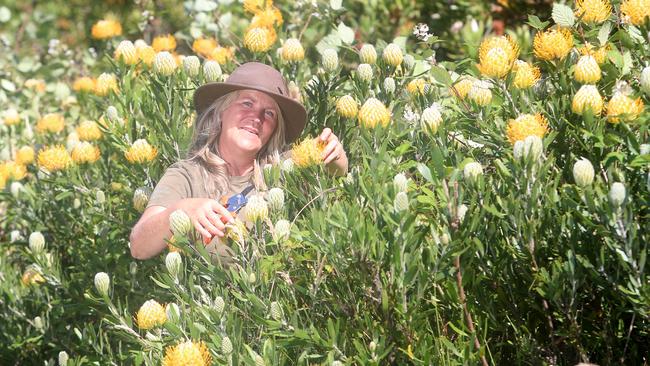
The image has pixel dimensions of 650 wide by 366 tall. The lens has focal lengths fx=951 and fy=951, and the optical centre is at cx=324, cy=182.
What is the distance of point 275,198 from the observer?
7.43 ft

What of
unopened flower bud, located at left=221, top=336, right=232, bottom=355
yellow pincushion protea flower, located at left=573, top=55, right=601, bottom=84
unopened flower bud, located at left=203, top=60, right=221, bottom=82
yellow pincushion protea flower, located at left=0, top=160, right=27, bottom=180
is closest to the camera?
unopened flower bud, located at left=221, top=336, right=232, bottom=355

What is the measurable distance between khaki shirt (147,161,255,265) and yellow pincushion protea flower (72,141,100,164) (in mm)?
432

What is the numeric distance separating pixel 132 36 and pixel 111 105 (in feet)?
10.5

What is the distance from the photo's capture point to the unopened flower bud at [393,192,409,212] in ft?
6.45

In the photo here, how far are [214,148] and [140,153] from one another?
0.24m

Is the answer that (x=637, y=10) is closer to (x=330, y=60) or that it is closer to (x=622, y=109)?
(x=622, y=109)

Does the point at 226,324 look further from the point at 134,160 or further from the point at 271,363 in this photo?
the point at 134,160

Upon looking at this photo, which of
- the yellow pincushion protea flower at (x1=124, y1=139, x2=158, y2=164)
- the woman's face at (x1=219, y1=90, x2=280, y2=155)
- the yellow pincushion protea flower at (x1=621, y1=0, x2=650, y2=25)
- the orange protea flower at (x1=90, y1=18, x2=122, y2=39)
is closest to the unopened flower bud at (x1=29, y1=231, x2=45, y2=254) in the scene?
the yellow pincushion protea flower at (x1=124, y1=139, x2=158, y2=164)

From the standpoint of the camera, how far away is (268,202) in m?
2.29

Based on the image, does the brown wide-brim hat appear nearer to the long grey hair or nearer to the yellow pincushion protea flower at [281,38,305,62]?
the long grey hair

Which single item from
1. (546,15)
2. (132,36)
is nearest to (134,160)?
(546,15)

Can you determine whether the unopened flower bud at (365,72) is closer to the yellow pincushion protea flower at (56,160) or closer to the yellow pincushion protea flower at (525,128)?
the yellow pincushion protea flower at (525,128)

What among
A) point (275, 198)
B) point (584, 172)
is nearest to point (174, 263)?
point (275, 198)

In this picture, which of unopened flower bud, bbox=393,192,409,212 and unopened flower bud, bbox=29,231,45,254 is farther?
unopened flower bud, bbox=29,231,45,254
